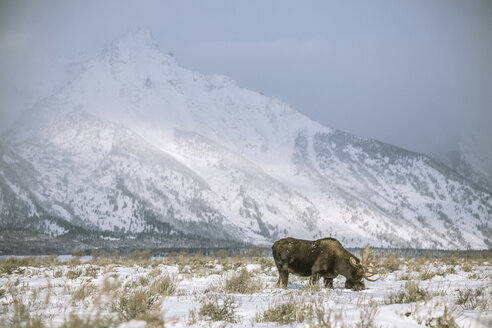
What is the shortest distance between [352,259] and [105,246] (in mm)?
175533

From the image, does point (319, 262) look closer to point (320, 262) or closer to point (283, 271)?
point (320, 262)

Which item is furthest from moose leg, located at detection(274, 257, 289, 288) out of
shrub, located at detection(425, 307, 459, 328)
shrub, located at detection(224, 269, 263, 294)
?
shrub, located at detection(425, 307, 459, 328)

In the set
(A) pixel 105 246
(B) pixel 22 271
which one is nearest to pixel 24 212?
(A) pixel 105 246

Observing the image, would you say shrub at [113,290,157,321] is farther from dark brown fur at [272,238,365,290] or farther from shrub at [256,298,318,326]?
dark brown fur at [272,238,365,290]

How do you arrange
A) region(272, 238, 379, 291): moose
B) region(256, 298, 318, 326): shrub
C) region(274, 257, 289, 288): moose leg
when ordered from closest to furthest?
region(256, 298, 318, 326): shrub < region(272, 238, 379, 291): moose < region(274, 257, 289, 288): moose leg

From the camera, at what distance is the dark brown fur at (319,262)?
30.1ft

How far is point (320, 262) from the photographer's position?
918 centimetres

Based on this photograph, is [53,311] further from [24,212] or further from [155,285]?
[24,212]

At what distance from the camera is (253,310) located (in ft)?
20.8

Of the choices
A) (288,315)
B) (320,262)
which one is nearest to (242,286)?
(320,262)

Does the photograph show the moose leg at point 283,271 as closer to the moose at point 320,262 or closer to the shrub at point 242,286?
the moose at point 320,262

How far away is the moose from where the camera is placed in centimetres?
917

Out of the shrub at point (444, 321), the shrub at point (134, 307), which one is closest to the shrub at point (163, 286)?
the shrub at point (134, 307)

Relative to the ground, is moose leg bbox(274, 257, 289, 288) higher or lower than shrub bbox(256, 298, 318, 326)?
lower
